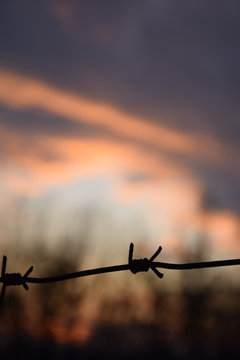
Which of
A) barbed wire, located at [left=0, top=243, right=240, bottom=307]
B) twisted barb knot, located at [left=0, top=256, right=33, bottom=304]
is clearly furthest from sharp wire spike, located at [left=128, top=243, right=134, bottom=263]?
twisted barb knot, located at [left=0, top=256, right=33, bottom=304]

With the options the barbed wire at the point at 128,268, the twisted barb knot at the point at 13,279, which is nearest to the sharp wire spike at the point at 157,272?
the barbed wire at the point at 128,268

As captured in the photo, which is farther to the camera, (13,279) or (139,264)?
(13,279)

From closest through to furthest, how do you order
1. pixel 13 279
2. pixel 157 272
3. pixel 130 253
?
1. pixel 157 272
2. pixel 130 253
3. pixel 13 279

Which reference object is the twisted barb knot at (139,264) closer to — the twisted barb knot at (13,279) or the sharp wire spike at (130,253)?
the sharp wire spike at (130,253)

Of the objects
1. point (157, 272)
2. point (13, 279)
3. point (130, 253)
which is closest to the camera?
point (157, 272)

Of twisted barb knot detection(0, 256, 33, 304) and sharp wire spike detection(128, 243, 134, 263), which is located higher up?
sharp wire spike detection(128, 243, 134, 263)

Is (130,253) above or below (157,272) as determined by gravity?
above

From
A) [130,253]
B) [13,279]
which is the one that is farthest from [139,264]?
[13,279]

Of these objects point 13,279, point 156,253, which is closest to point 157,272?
point 156,253

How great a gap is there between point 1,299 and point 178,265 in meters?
1.13

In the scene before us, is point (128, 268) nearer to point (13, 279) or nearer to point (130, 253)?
point (130, 253)

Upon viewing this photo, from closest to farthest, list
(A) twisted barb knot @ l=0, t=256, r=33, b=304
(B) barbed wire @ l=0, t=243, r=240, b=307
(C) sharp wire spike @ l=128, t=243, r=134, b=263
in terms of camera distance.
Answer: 1. (B) barbed wire @ l=0, t=243, r=240, b=307
2. (C) sharp wire spike @ l=128, t=243, r=134, b=263
3. (A) twisted barb knot @ l=0, t=256, r=33, b=304

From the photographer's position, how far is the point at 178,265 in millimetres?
3521

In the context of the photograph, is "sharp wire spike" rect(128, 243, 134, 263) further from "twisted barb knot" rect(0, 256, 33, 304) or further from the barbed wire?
"twisted barb knot" rect(0, 256, 33, 304)
